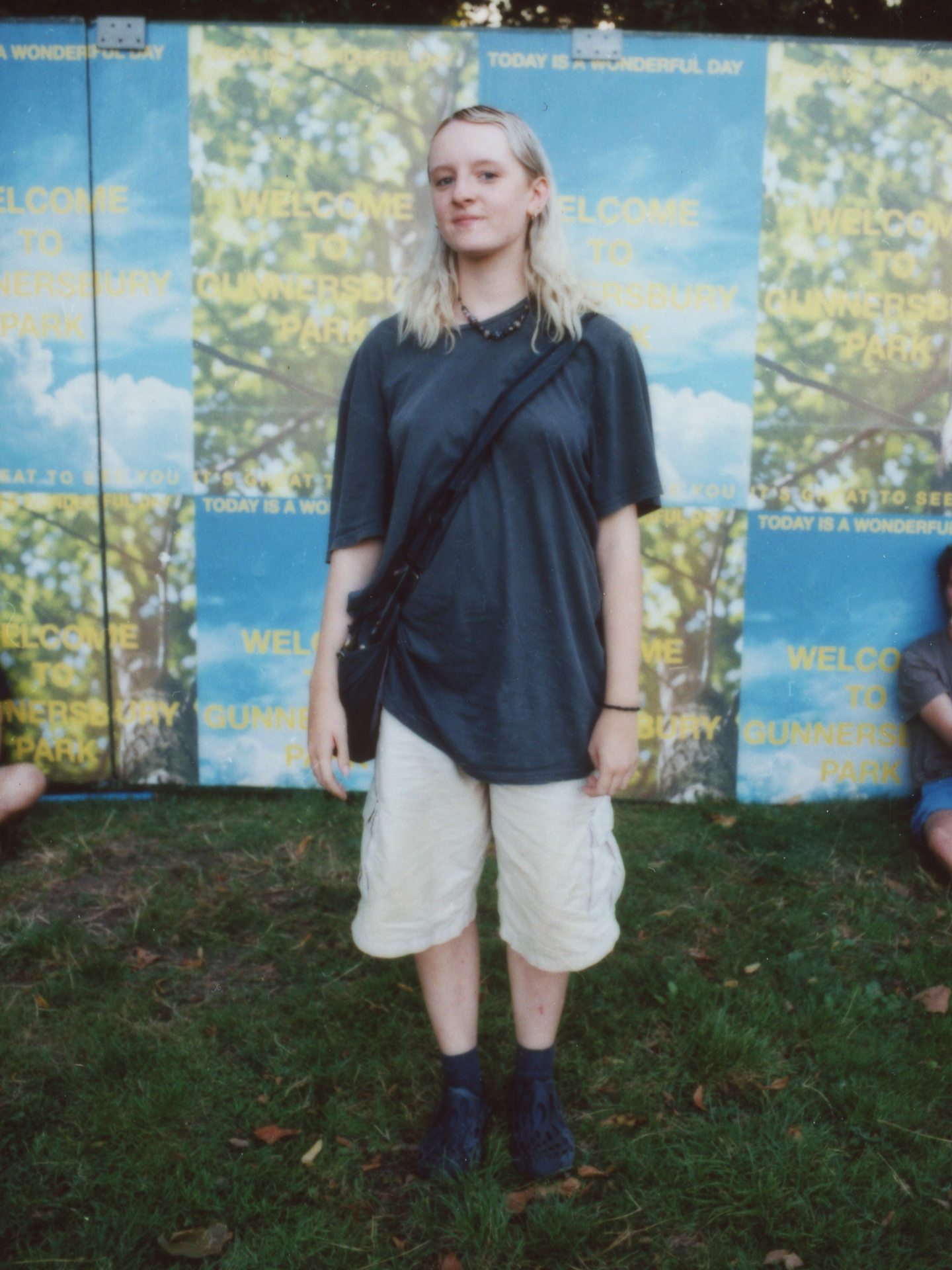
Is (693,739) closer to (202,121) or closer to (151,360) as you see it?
(151,360)

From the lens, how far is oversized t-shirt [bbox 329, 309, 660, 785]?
5.93 feet

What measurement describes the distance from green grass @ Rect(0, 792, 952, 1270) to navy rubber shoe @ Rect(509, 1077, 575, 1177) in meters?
0.05

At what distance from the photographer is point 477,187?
1.79m

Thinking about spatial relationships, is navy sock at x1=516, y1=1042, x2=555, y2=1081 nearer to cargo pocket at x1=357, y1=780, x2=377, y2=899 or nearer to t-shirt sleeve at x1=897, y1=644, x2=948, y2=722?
cargo pocket at x1=357, y1=780, x2=377, y2=899

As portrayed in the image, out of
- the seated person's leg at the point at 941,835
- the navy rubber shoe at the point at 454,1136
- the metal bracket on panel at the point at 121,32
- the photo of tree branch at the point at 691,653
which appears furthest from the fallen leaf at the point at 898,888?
the metal bracket on panel at the point at 121,32

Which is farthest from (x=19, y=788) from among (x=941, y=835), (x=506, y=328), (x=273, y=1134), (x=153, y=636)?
(x=941, y=835)

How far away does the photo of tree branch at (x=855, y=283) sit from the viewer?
3.80 meters

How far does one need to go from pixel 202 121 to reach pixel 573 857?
10.9 feet

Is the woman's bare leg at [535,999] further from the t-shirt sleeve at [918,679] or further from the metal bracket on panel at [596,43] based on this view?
the metal bracket on panel at [596,43]

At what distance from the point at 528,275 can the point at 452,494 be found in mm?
458

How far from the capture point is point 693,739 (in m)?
4.15

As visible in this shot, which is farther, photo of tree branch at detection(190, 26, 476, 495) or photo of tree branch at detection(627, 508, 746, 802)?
photo of tree branch at detection(627, 508, 746, 802)

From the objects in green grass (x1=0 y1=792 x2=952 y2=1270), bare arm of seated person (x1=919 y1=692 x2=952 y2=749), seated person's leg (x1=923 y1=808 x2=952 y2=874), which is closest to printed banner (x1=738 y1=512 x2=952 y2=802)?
bare arm of seated person (x1=919 y1=692 x2=952 y2=749)

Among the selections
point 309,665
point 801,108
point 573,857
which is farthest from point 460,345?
point 801,108
